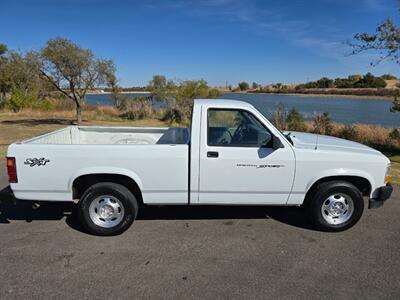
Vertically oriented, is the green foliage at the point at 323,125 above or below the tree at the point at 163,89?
below

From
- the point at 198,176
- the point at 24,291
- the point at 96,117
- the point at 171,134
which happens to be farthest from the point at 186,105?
the point at 24,291

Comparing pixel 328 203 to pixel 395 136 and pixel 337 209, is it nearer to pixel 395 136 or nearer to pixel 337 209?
pixel 337 209

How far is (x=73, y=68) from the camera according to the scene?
1538 cm

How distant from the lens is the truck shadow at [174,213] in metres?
4.73

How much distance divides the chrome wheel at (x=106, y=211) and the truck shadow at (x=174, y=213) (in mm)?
491

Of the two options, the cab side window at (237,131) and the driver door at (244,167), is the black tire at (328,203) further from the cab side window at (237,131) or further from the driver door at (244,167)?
the cab side window at (237,131)

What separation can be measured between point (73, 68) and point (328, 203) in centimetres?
1447

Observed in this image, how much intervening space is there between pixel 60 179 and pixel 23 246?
0.92 meters

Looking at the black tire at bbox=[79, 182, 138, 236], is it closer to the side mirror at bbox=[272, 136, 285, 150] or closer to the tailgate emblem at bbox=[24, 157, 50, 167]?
the tailgate emblem at bbox=[24, 157, 50, 167]

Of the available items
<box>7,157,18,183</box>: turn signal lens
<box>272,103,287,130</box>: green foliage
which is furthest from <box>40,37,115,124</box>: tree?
<box>7,157,18,183</box>: turn signal lens

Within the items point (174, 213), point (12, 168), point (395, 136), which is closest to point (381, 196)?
point (174, 213)

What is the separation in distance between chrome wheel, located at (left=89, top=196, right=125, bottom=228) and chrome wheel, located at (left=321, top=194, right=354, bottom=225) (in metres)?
2.76

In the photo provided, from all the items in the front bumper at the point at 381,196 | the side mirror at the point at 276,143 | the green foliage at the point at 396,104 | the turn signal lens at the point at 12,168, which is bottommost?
the front bumper at the point at 381,196

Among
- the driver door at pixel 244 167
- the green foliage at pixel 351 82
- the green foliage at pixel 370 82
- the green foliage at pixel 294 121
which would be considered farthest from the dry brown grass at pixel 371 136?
the green foliage at pixel 370 82
